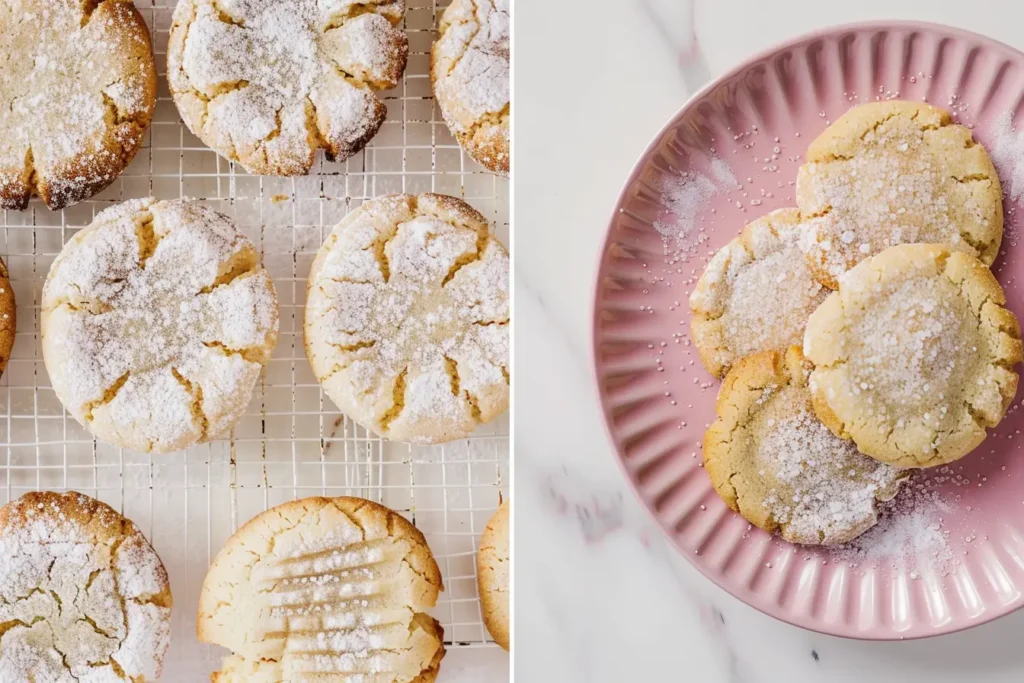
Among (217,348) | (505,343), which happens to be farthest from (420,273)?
(217,348)

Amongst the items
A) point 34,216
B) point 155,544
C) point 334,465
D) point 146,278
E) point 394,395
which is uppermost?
point 34,216

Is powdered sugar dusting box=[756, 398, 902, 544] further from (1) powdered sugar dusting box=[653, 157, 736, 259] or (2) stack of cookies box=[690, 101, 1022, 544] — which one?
(1) powdered sugar dusting box=[653, 157, 736, 259]

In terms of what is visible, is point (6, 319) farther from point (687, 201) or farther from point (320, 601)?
point (687, 201)

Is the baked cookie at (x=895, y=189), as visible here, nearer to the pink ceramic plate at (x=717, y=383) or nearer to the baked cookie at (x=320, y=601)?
the pink ceramic plate at (x=717, y=383)

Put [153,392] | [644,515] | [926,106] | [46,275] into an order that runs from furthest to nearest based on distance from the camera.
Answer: [46,275], [153,392], [644,515], [926,106]

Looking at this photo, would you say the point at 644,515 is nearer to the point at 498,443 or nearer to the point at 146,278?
the point at 498,443

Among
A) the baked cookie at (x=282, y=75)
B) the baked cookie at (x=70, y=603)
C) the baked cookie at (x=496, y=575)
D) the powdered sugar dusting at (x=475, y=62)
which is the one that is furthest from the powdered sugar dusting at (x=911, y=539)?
the baked cookie at (x=70, y=603)

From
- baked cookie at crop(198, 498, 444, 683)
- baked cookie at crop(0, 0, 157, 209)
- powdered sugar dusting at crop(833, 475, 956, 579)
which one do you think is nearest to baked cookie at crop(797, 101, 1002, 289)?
powdered sugar dusting at crop(833, 475, 956, 579)

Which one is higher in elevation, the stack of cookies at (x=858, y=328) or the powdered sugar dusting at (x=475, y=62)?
the powdered sugar dusting at (x=475, y=62)
